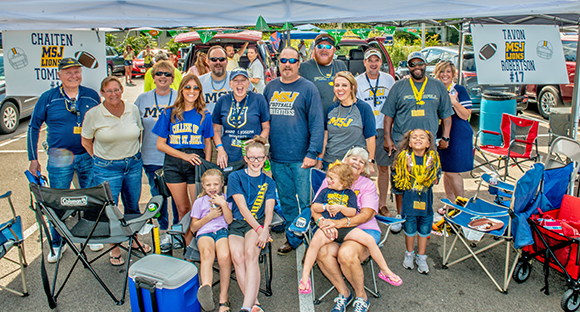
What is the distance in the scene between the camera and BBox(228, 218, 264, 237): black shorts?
3223 millimetres

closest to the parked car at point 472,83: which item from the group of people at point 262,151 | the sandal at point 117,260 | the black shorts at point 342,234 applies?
the group of people at point 262,151

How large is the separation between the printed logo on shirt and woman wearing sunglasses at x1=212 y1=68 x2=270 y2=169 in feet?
0.22

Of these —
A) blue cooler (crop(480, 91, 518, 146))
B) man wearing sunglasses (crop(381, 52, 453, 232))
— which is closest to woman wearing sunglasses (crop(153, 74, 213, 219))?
man wearing sunglasses (crop(381, 52, 453, 232))

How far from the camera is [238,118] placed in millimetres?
3758

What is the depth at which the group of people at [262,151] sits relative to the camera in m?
3.12

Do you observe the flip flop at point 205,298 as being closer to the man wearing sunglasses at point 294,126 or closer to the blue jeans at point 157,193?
the man wearing sunglasses at point 294,126

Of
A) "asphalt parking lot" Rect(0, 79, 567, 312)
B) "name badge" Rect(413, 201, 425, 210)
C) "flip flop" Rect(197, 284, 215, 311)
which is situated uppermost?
"name badge" Rect(413, 201, 425, 210)

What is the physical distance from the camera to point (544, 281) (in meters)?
3.27

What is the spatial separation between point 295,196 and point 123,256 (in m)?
1.72

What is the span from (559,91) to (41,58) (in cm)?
936

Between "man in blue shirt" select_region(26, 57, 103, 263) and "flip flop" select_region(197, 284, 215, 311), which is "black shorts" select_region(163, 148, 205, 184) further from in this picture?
"flip flop" select_region(197, 284, 215, 311)

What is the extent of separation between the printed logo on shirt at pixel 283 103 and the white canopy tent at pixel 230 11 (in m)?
1.17

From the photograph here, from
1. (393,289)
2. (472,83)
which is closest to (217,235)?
(393,289)

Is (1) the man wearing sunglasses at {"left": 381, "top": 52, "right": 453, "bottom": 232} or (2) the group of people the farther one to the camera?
(1) the man wearing sunglasses at {"left": 381, "top": 52, "right": 453, "bottom": 232}
